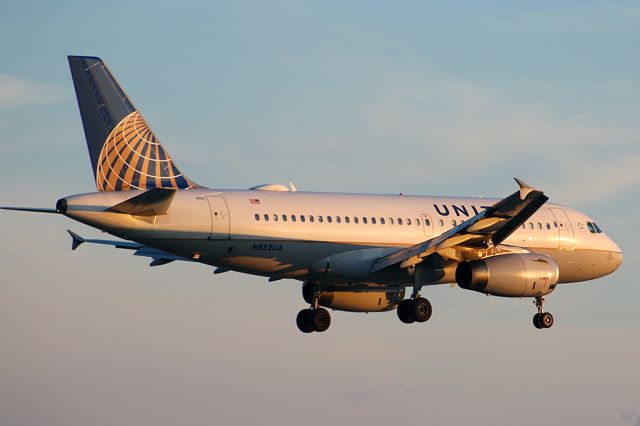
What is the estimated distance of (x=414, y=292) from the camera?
48781mm

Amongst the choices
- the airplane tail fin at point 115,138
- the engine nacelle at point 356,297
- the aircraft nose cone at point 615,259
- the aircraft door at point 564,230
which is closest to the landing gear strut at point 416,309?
the engine nacelle at point 356,297

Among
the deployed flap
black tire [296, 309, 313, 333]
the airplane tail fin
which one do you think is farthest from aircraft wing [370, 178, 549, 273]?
the deployed flap

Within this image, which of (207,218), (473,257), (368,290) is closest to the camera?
(207,218)

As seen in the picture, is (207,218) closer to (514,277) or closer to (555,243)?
(514,277)

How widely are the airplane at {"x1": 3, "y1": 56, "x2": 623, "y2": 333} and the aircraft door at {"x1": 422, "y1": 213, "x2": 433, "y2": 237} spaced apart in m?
0.05

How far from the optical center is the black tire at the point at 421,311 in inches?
1900

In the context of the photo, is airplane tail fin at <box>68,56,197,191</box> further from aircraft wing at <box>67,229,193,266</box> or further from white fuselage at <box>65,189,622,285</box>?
aircraft wing at <box>67,229,193,266</box>

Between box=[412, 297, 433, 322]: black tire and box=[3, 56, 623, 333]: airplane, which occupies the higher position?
box=[3, 56, 623, 333]: airplane

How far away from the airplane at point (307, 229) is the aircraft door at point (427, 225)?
0.05 meters

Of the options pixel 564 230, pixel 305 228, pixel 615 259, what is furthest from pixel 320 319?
pixel 615 259

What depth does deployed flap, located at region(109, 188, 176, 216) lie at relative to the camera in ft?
138

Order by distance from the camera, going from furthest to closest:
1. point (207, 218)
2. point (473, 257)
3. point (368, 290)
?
point (368, 290) < point (473, 257) < point (207, 218)

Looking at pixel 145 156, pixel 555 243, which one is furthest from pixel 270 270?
pixel 555 243

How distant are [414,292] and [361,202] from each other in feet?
11.8
